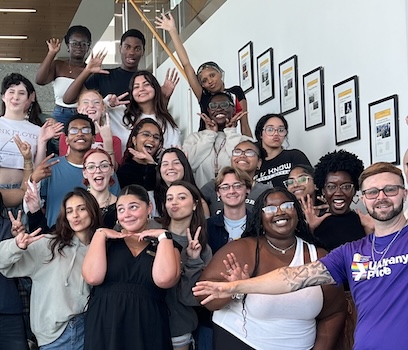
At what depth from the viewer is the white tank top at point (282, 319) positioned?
4008 mm

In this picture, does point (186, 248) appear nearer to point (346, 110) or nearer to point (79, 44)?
point (346, 110)

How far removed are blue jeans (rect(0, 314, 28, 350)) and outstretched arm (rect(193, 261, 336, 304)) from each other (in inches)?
47.4

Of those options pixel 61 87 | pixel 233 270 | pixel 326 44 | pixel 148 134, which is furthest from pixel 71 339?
pixel 326 44

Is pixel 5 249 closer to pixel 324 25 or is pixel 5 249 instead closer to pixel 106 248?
pixel 106 248

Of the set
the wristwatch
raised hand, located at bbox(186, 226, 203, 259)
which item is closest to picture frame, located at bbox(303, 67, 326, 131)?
raised hand, located at bbox(186, 226, 203, 259)

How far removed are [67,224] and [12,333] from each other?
2.04 feet

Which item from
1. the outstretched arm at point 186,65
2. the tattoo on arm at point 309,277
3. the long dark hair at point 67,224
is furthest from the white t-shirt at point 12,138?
the tattoo on arm at point 309,277

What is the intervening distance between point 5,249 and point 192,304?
0.98 metres

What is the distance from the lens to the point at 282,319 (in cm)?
402

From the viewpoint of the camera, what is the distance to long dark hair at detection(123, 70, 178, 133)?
591 centimetres

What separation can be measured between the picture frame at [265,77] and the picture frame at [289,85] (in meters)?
0.21

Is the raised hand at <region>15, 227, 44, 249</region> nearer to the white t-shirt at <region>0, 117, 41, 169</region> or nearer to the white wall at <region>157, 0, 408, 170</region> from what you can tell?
the white t-shirt at <region>0, 117, 41, 169</region>

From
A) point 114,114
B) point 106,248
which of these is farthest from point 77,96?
point 106,248

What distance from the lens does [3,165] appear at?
5473 millimetres
